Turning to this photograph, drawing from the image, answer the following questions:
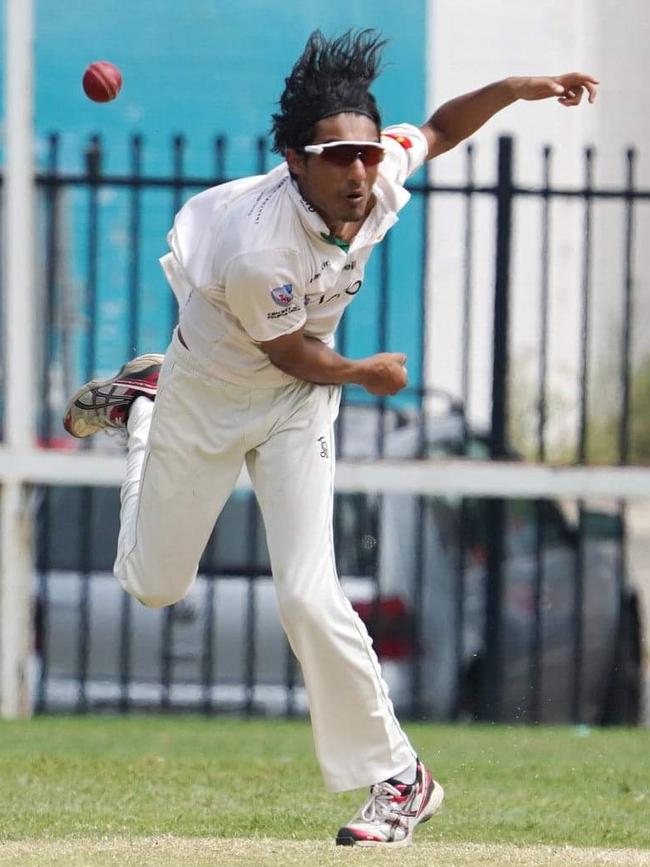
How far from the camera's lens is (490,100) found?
5535 millimetres

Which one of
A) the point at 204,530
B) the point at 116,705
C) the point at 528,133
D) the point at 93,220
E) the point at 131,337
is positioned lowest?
the point at 116,705

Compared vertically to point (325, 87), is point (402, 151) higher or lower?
lower

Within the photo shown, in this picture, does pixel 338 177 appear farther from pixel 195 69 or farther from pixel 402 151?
pixel 195 69

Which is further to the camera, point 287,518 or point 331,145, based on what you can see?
point 287,518

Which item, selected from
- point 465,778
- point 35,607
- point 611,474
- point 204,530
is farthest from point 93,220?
point 204,530

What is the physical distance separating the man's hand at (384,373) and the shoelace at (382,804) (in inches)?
44.3

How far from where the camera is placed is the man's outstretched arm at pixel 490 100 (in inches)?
217

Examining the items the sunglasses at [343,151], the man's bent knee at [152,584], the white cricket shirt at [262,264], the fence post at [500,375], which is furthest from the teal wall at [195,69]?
the sunglasses at [343,151]

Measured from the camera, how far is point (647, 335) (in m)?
15.6

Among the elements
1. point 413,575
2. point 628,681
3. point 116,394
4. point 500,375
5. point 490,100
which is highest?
point 490,100

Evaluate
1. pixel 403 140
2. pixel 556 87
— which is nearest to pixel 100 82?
pixel 403 140

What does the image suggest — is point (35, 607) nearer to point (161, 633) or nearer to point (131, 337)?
point (161, 633)

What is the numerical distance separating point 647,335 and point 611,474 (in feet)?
22.6

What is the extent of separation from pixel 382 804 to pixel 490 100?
2.10 meters
